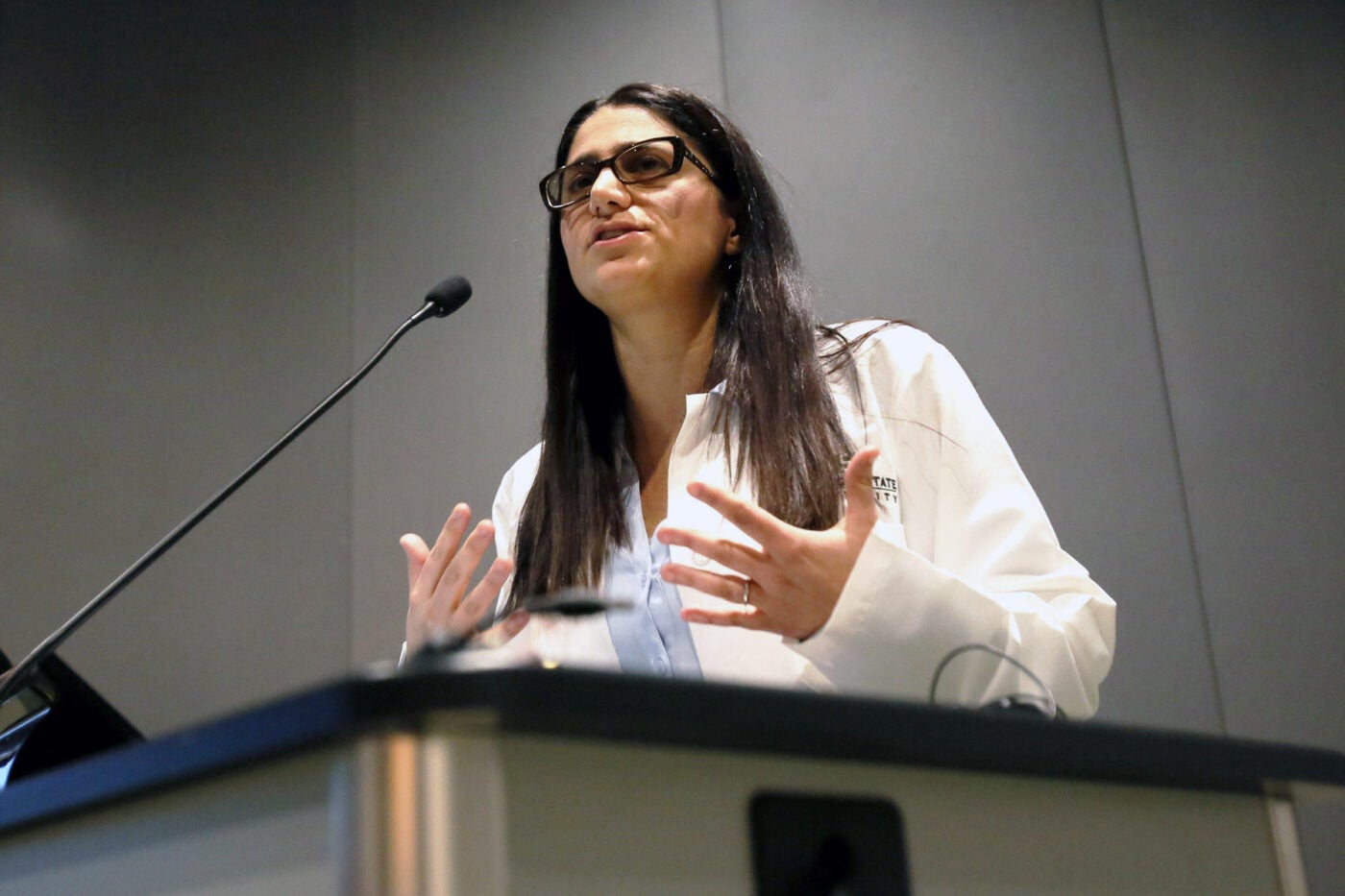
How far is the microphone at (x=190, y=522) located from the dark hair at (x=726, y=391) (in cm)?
24

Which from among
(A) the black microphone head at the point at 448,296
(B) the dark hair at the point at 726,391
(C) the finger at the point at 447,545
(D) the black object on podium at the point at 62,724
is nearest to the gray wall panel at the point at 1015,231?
(B) the dark hair at the point at 726,391

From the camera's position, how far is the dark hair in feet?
5.28

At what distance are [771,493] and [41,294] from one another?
184 cm

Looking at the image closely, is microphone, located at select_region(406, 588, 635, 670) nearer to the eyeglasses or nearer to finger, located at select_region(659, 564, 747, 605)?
finger, located at select_region(659, 564, 747, 605)

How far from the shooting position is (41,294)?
2717mm

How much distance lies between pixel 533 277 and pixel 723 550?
1.65 m

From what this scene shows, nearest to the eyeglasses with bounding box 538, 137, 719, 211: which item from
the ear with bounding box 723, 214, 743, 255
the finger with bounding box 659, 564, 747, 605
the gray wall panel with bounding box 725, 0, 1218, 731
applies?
the ear with bounding box 723, 214, 743, 255

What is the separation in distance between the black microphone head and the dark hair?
8.9 inches

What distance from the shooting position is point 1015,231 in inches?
97.6

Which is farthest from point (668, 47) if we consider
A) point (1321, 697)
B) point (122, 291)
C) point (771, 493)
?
point (1321, 697)

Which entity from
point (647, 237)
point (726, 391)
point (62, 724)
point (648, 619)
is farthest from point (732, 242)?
point (62, 724)

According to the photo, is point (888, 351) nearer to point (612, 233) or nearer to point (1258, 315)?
point (612, 233)

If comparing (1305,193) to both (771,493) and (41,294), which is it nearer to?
(771,493)

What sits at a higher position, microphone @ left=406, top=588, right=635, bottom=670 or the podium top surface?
microphone @ left=406, top=588, right=635, bottom=670
